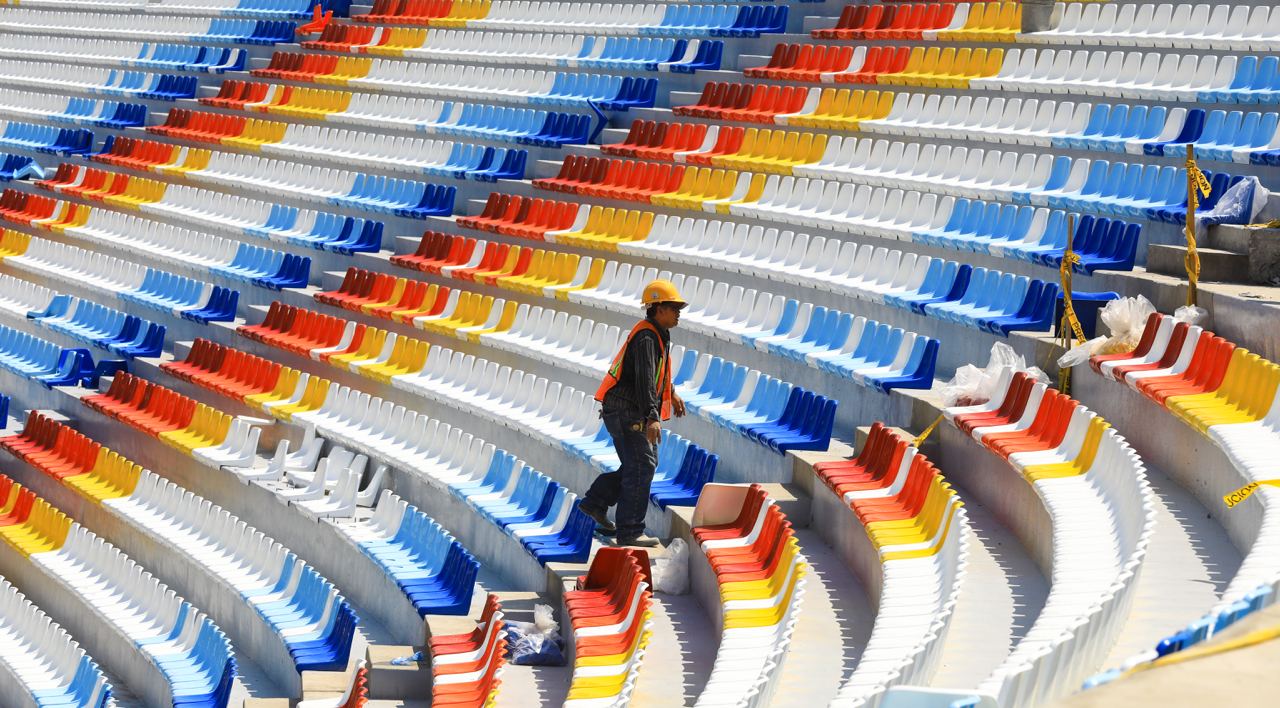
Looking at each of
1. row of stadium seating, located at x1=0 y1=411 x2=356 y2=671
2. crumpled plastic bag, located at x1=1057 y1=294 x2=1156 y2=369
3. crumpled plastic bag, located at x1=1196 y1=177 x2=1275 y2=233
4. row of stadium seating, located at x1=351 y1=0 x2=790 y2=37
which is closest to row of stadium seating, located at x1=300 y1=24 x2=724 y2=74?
row of stadium seating, located at x1=351 y1=0 x2=790 y2=37

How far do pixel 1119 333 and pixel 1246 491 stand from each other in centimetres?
214

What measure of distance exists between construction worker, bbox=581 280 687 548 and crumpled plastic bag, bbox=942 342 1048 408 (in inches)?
43.0

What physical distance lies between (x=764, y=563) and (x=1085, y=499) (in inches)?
50.9

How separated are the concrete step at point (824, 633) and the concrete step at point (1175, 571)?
0.91 meters

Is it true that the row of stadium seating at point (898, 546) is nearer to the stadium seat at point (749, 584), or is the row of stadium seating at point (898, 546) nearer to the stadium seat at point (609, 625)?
the stadium seat at point (749, 584)

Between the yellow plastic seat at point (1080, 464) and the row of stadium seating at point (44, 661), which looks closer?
the yellow plastic seat at point (1080, 464)

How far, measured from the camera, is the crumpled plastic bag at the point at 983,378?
7.00 metres

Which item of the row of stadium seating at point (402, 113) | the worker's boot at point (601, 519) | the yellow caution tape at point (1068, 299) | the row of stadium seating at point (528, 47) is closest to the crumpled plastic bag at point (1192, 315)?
the yellow caution tape at point (1068, 299)

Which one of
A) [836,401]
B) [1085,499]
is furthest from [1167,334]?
[836,401]

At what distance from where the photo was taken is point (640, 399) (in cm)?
689

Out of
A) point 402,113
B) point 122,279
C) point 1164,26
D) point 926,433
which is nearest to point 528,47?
point 402,113

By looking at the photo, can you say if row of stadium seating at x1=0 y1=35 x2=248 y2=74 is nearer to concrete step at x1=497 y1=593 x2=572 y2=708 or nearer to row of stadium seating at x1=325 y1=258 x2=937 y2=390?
row of stadium seating at x1=325 y1=258 x2=937 y2=390

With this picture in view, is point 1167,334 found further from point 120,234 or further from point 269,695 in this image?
point 120,234

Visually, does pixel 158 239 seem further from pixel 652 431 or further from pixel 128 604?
pixel 652 431
